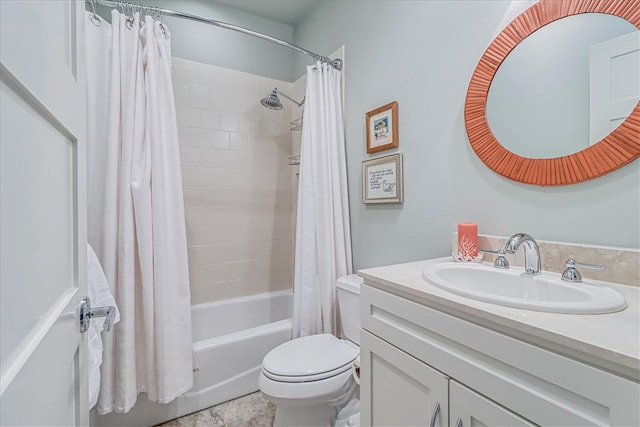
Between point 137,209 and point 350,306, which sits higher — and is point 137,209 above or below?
above

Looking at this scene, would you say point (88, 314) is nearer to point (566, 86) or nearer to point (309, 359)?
point (309, 359)

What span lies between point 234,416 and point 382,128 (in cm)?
183

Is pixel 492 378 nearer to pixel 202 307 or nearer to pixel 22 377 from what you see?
pixel 22 377

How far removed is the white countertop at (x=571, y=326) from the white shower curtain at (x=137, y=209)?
4.18ft

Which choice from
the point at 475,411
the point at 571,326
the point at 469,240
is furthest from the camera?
the point at 469,240

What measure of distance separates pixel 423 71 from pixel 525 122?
571 millimetres

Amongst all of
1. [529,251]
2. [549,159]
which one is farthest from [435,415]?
[549,159]

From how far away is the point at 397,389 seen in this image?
36.1 inches

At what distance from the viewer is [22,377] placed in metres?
0.37

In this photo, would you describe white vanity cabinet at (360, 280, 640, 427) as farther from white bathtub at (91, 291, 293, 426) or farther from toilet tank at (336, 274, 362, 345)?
white bathtub at (91, 291, 293, 426)

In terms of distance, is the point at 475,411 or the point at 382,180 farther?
the point at 382,180

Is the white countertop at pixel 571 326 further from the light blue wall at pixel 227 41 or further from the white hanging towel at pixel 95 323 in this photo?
the light blue wall at pixel 227 41

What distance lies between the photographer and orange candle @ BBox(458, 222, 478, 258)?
118cm

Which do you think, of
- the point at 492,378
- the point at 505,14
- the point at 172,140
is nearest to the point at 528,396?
the point at 492,378
